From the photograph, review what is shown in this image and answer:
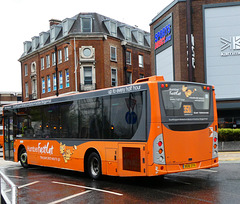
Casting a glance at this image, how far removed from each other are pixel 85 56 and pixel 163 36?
1314 cm

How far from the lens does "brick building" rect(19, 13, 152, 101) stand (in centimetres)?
4128

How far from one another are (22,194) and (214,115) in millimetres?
6010

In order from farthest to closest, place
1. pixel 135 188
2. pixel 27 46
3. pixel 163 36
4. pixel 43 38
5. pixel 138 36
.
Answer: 1. pixel 27 46
2. pixel 138 36
3. pixel 43 38
4. pixel 163 36
5. pixel 135 188

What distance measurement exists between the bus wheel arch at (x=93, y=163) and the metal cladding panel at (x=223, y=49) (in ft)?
59.5

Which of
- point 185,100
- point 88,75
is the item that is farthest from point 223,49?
point 185,100

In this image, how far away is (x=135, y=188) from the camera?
31.9ft

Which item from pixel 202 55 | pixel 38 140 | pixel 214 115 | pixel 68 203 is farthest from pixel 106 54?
pixel 68 203

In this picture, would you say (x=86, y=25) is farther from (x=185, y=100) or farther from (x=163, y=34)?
(x=185, y=100)

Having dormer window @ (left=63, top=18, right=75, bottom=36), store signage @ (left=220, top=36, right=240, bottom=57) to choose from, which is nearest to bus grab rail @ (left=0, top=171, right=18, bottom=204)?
store signage @ (left=220, top=36, right=240, bottom=57)

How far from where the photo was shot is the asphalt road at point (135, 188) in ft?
26.9

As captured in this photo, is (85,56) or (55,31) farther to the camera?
(55,31)

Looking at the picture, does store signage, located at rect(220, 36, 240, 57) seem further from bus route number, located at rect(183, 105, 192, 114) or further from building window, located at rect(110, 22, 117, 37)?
building window, located at rect(110, 22, 117, 37)

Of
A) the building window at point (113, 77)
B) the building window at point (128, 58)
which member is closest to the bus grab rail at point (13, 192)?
the building window at point (113, 77)

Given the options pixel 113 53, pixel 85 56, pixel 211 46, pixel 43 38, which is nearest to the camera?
pixel 211 46
